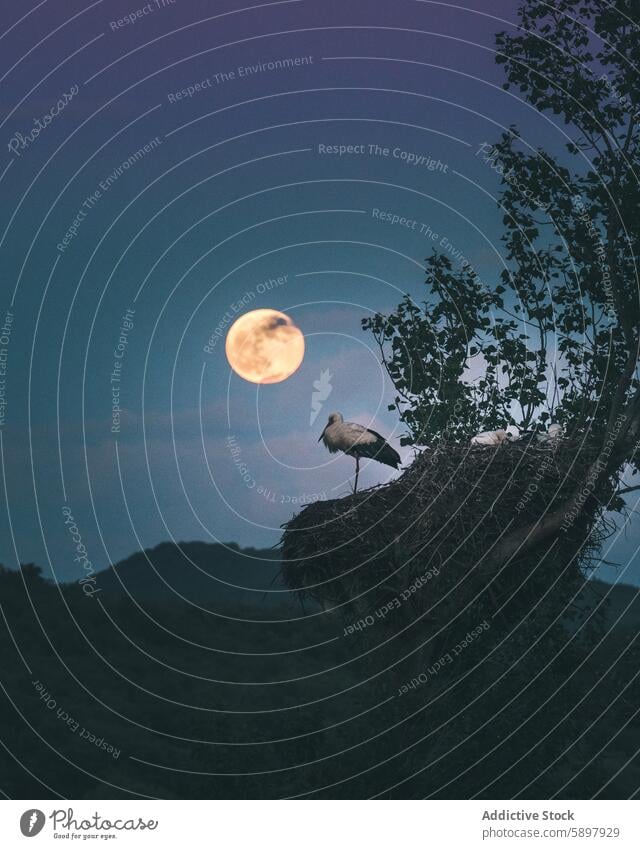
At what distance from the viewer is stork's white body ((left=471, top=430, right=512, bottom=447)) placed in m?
14.5

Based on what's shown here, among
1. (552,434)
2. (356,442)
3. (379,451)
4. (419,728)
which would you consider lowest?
(419,728)

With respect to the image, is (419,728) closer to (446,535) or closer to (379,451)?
(446,535)

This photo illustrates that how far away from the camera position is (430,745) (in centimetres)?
1403

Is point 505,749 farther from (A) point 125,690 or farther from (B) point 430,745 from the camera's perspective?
(A) point 125,690

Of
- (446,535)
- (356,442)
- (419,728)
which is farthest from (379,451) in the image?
(419,728)

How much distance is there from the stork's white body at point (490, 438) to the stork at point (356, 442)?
151 centimetres

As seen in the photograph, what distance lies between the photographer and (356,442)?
16.2 metres

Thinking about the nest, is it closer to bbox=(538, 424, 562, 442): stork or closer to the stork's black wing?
bbox=(538, 424, 562, 442): stork

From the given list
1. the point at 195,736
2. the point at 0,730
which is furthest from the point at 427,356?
the point at 0,730

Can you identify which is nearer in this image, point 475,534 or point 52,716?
point 475,534

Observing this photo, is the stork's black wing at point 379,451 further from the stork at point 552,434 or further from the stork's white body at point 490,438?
the stork at point 552,434

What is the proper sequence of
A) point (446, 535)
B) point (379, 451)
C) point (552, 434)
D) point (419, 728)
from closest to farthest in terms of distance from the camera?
1. point (446, 535)
2. point (419, 728)
3. point (552, 434)
4. point (379, 451)

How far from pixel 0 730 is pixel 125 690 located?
355 centimetres
